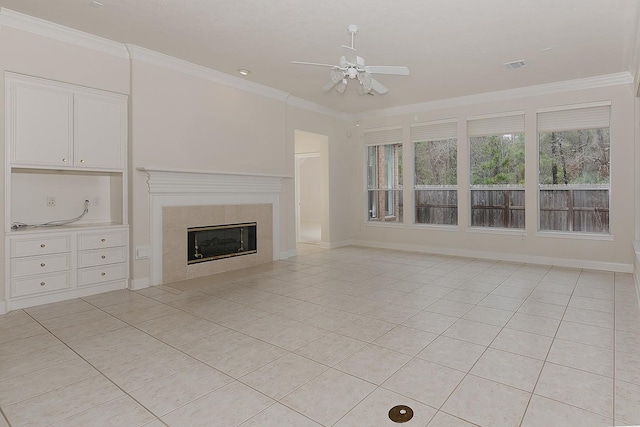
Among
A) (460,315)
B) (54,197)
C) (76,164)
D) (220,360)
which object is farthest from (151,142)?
(460,315)

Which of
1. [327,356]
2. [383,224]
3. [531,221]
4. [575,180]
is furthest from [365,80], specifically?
[383,224]

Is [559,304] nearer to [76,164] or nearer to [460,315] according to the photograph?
[460,315]

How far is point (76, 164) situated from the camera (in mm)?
4094

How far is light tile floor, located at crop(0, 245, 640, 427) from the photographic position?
6.58ft

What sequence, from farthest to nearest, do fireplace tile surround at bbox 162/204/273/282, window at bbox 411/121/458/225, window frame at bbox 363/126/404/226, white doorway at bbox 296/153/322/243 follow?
white doorway at bbox 296/153/322/243, window frame at bbox 363/126/404/226, window at bbox 411/121/458/225, fireplace tile surround at bbox 162/204/273/282

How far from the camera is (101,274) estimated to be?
170 inches

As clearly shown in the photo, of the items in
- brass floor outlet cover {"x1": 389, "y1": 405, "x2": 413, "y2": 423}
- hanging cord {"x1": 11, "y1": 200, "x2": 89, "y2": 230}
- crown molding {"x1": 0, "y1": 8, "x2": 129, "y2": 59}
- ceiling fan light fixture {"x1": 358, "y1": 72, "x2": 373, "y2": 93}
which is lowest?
brass floor outlet cover {"x1": 389, "y1": 405, "x2": 413, "y2": 423}

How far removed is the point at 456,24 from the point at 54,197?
486 centimetres

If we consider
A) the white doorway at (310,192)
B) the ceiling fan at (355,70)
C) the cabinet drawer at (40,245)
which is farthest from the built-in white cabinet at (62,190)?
the white doorway at (310,192)

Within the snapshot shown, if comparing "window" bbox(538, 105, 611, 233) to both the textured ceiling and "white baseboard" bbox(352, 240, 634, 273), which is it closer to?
"white baseboard" bbox(352, 240, 634, 273)

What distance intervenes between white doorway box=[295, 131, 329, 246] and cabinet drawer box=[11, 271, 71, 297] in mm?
4494

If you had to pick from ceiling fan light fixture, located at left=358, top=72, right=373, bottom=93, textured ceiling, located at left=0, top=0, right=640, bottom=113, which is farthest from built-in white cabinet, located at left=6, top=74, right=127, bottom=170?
ceiling fan light fixture, located at left=358, top=72, right=373, bottom=93

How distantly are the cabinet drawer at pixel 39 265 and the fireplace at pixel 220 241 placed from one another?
1476 millimetres

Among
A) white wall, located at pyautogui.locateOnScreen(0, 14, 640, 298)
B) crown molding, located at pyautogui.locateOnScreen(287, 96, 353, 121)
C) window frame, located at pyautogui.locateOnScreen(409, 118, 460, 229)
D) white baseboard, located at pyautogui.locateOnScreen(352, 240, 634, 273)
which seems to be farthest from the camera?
window frame, located at pyautogui.locateOnScreen(409, 118, 460, 229)
